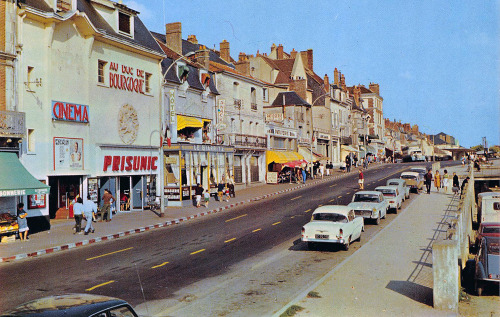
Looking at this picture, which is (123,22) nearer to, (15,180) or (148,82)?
(148,82)

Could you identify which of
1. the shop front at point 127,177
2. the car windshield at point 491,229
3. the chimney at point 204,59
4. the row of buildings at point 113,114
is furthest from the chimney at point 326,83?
the car windshield at point 491,229

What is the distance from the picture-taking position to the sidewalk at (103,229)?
19231mm

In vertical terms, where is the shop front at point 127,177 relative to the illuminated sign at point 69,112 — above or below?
below

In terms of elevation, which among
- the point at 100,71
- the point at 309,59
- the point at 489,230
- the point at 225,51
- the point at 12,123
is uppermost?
the point at 309,59

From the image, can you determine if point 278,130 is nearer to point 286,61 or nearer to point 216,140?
point 216,140

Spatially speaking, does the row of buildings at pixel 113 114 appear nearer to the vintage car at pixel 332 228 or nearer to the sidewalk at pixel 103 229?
the sidewalk at pixel 103 229

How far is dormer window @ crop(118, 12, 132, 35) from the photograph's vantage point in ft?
107

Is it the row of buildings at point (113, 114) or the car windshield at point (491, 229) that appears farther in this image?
the row of buildings at point (113, 114)

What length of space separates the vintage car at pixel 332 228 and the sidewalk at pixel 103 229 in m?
9.89

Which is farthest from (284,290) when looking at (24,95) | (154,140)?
(154,140)

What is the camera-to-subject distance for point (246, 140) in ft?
160

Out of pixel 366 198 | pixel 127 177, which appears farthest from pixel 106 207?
pixel 366 198

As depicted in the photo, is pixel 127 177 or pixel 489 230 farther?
pixel 127 177

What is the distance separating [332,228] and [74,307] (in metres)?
13.3
